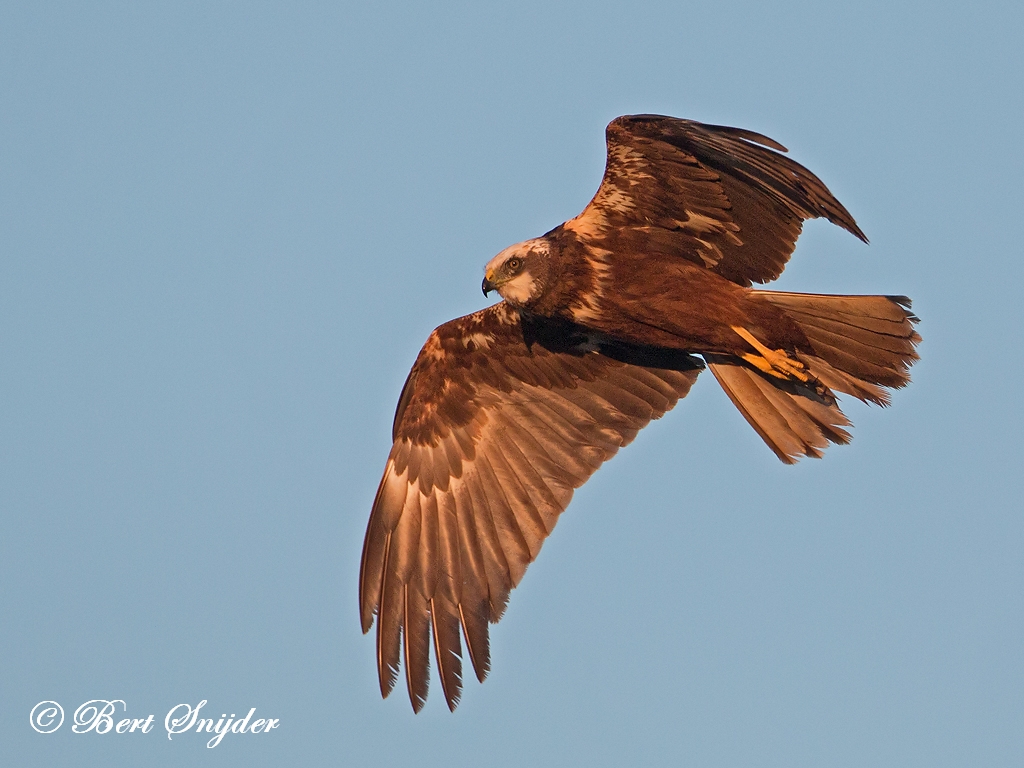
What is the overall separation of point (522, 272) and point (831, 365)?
2286 mm

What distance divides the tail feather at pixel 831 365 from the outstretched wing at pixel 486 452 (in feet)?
2.93

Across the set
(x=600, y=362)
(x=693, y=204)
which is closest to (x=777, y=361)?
(x=693, y=204)

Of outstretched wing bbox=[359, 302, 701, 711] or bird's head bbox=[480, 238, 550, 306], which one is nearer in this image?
bird's head bbox=[480, 238, 550, 306]

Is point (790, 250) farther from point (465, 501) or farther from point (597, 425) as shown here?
point (465, 501)

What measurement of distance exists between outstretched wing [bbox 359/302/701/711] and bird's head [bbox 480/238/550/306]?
0.66m

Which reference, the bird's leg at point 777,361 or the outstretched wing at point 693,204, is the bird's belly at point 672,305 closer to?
the bird's leg at point 777,361

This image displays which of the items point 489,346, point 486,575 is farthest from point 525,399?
point 486,575

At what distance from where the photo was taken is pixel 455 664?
10477mm

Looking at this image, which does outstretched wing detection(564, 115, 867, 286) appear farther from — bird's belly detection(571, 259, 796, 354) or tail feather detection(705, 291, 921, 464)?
tail feather detection(705, 291, 921, 464)

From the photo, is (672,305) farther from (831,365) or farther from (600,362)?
(600,362)

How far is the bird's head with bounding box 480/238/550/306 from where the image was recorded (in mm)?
10086

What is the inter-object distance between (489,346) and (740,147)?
2.89 m

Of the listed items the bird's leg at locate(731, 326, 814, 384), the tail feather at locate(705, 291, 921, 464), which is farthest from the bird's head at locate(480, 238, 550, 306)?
the tail feather at locate(705, 291, 921, 464)

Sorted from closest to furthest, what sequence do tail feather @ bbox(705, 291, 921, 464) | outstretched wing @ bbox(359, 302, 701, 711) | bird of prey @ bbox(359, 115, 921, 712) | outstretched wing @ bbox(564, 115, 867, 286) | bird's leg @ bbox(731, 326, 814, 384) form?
outstretched wing @ bbox(564, 115, 867, 286) < tail feather @ bbox(705, 291, 921, 464) < bird of prey @ bbox(359, 115, 921, 712) < bird's leg @ bbox(731, 326, 814, 384) < outstretched wing @ bbox(359, 302, 701, 711)
